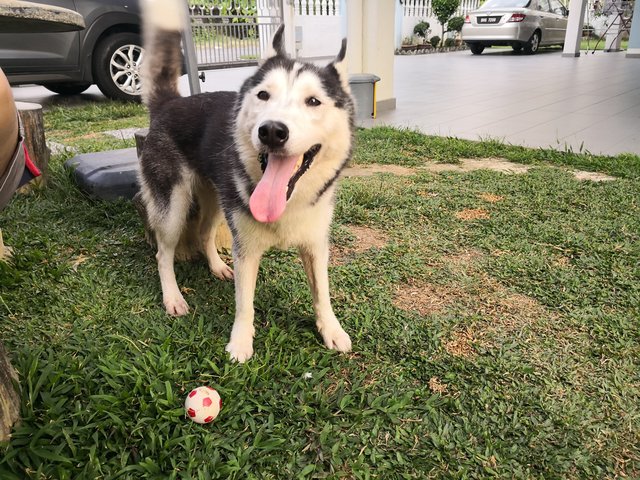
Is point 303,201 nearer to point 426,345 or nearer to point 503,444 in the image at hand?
point 426,345

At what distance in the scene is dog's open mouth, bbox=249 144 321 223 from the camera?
6.00ft

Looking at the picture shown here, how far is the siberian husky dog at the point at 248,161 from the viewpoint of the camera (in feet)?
6.04

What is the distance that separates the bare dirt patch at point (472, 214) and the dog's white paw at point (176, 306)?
2.06m

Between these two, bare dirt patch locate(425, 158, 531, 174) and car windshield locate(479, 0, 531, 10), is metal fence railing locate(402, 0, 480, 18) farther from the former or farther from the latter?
bare dirt patch locate(425, 158, 531, 174)

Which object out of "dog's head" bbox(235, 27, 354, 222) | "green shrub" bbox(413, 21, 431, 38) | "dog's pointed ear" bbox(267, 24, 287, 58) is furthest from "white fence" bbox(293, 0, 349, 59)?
"dog's head" bbox(235, 27, 354, 222)

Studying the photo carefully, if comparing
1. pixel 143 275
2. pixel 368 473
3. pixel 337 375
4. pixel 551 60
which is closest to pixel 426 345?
pixel 337 375

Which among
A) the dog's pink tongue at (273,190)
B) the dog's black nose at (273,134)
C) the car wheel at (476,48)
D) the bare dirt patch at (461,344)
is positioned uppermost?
the dog's black nose at (273,134)

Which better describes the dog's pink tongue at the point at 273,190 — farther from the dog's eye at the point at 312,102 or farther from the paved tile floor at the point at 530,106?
the paved tile floor at the point at 530,106

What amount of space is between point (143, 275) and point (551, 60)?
53.5ft

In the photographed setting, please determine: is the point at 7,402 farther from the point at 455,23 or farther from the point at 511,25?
the point at 455,23

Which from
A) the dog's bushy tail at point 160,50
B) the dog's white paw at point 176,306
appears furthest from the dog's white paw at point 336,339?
the dog's bushy tail at point 160,50

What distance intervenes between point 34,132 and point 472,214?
10.9 ft

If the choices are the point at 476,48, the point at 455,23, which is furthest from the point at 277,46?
the point at 455,23

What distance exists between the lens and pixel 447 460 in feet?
5.42
